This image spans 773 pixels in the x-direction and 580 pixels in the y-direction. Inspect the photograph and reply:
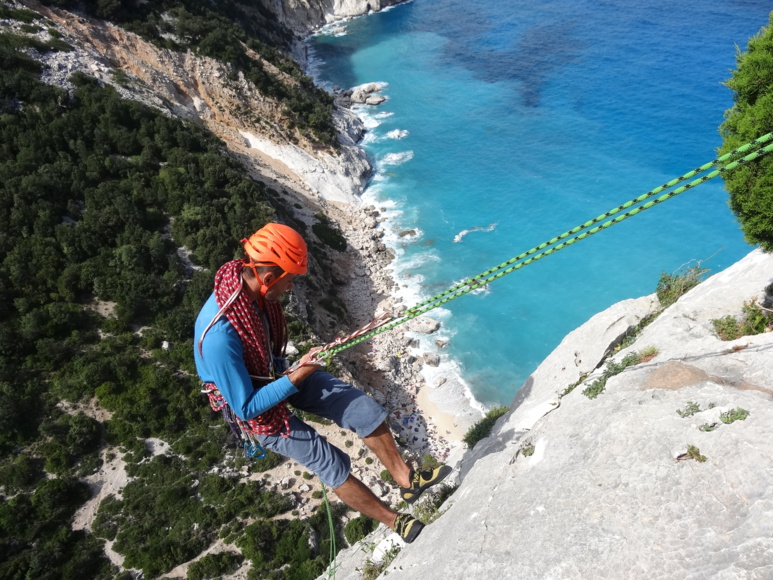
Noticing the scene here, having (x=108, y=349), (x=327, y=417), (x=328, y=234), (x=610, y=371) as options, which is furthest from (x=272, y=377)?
(x=328, y=234)

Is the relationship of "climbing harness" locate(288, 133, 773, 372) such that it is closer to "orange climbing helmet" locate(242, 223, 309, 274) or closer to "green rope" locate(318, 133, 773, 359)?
"green rope" locate(318, 133, 773, 359)

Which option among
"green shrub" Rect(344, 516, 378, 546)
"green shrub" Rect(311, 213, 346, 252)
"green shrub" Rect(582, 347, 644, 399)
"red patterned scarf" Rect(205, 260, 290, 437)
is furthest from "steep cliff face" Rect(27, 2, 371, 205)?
"red patterned scarf" Rect(205, 260, 290, 437)

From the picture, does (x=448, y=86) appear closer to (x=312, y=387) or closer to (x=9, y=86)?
(x=9, y=86)

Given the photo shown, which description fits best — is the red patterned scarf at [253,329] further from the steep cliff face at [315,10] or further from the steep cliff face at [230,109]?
the steep cliff face at [315,10]

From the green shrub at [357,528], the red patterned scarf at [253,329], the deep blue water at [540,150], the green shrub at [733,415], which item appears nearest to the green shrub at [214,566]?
the green shrub at [357,528]

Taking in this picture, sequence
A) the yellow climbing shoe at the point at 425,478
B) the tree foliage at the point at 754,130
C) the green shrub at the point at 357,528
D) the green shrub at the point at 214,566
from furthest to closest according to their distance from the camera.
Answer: the green shrub at the point at 357,528, the green shrub at the point at 214,566, the tree foliage at the point at 754,130, the yellow climbing shoe at the point at 425,478
